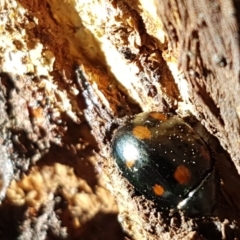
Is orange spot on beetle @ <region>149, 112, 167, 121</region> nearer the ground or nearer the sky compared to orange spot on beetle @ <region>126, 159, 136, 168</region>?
nearer the sky

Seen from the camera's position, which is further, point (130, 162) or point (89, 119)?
point (89, 119)

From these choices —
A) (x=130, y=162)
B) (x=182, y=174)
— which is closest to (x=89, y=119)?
(x=130, y=162)

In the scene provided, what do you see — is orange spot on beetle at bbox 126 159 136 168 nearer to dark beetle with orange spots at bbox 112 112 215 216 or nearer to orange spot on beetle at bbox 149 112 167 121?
dark beetle with orange spots at bbox 112 112 215 216

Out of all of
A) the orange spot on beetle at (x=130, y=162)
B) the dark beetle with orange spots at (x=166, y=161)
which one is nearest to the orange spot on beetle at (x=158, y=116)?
the dark beetle with orange spots at (x=166, y=161)

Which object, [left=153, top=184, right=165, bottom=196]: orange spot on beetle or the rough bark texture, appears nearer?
the rough bark texture

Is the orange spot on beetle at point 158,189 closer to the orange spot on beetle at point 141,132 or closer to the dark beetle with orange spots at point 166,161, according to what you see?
the dark beetle with orange spots at point 166,161

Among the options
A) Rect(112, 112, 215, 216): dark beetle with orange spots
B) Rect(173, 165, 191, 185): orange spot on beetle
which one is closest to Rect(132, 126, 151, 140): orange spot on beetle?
Rect(112, 112, 215, 216): dark beetle with orange spots

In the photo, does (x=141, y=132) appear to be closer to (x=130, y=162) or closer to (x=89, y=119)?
(x=130, y=162)
